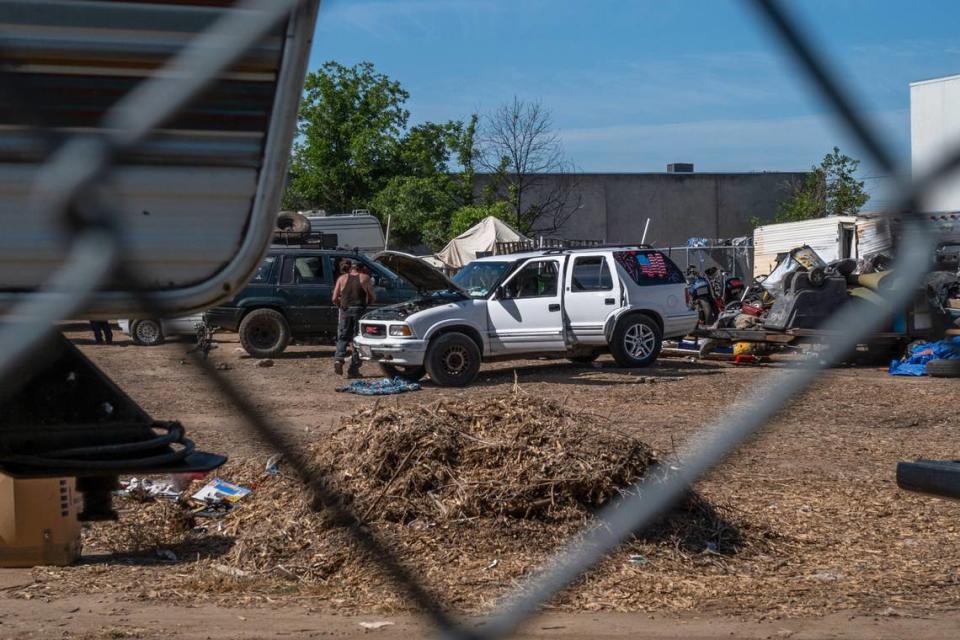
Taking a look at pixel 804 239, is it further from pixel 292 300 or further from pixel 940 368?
pixel 292 300

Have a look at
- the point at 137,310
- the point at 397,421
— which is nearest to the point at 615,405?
the point at 397,421

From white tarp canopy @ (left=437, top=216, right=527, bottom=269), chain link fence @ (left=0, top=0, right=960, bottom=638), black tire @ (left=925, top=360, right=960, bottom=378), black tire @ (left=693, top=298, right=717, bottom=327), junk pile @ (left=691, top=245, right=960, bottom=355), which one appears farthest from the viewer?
white tarp canopy @ (left=437, top=216, right=527, bottom=269)

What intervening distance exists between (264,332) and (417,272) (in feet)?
10.1

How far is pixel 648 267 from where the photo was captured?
16406 mm

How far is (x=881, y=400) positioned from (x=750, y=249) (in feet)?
55.2

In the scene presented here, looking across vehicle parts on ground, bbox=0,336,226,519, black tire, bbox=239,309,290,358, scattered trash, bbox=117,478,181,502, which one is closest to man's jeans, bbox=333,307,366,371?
black tire, bbox=239,309,290,358

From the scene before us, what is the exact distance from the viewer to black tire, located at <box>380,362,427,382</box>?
15.4 meters

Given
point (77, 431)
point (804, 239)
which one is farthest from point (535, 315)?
point (77, 431)

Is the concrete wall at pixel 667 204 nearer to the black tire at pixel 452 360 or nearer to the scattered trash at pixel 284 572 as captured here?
the black tire at pixel 452 360

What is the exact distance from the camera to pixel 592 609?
230 inches

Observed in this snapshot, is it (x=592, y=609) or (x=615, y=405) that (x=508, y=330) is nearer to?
(x=615, y=405)

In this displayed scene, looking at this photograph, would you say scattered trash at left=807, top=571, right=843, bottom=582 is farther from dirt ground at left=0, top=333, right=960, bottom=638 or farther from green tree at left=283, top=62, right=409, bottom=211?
green tree at left=283, top=62, right=409, bottom=211

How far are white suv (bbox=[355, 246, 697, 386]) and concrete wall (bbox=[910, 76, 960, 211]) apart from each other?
1288 centimetres

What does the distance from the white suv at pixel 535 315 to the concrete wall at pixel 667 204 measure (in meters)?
21.1
